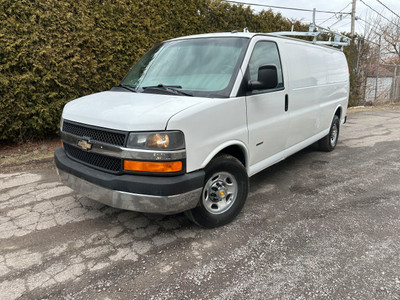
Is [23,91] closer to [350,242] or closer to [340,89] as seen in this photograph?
[350,242]

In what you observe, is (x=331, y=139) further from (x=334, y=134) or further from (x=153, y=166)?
(x=153, y=166)

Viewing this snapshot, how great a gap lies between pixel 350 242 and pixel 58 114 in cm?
578

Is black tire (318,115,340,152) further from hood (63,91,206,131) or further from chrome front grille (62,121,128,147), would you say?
chrome front grille (62,121,128,147)

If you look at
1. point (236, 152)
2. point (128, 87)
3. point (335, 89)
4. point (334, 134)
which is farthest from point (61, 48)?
point (334, 134)

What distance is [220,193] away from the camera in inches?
127

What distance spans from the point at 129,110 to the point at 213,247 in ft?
5.11

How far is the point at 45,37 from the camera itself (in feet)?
18.6

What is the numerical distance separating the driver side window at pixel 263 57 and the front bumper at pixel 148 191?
4.75 ft

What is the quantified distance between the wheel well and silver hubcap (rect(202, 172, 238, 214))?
283 mm

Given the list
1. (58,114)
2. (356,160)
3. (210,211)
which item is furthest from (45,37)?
(356,160)

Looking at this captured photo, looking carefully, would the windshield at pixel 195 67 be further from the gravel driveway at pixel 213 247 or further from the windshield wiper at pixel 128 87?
the gravel driveway at pixel 213 247

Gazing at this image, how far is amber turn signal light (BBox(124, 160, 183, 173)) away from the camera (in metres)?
2.60

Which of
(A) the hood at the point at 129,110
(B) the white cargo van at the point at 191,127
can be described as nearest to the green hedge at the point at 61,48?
(B) the white cargo van at the point at 191,127

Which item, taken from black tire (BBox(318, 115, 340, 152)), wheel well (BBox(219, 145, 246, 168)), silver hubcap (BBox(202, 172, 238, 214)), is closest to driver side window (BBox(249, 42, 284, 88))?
wheel well (BBox(219, 145, 246, 168))
